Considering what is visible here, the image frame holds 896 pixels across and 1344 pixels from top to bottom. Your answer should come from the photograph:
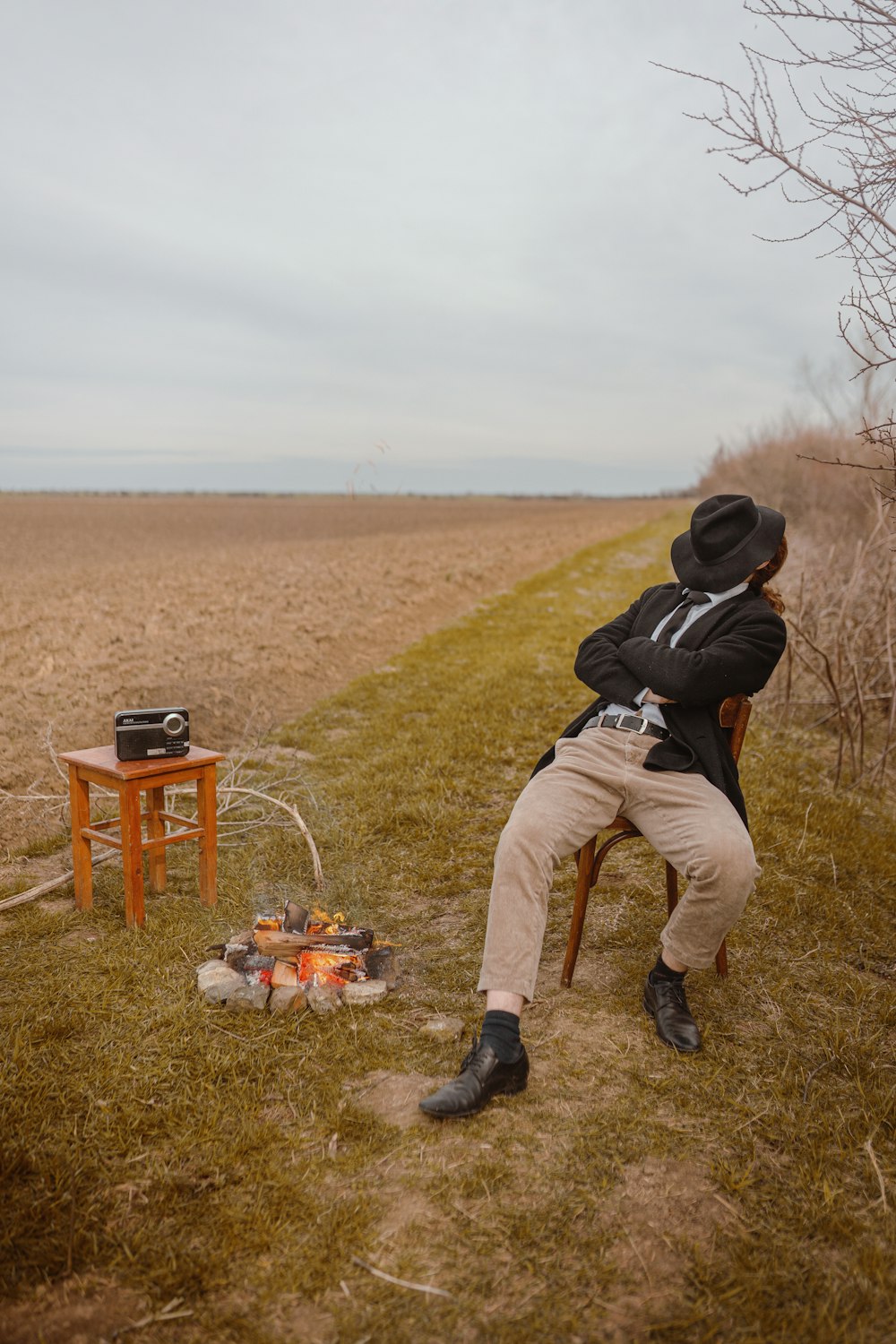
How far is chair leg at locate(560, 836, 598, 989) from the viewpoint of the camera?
3279 millimetres

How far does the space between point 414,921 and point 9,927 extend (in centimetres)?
170

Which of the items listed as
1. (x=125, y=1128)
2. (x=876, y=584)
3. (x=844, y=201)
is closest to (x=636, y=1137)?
(x=125, y=1128)

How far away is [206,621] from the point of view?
1063 centimetres

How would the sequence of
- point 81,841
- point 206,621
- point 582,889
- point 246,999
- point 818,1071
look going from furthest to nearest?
1. point 206,621
2. point 81,841
3. point 582,889
4. point 246,999
5. point 818,1071

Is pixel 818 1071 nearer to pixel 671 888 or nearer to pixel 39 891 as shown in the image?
pixel 671 888

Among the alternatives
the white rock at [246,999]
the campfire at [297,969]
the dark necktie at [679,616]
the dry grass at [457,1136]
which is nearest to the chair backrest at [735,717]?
the dark necktie at [679,616]

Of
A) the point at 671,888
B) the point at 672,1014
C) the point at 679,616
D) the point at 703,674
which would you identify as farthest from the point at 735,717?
the point at 672,1014

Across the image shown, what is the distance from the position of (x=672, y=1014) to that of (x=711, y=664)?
1.20 m

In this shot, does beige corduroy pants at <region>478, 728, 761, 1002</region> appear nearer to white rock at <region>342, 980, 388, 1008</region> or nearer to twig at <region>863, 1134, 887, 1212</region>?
white rock at <region>342, 980, 388, 1008</region>

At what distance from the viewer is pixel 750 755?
21.1 feet

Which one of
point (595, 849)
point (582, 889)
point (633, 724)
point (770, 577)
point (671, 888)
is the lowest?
point (671, 888)

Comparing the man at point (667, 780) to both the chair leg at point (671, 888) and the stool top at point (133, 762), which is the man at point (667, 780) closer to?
the chair leg at point (671, 888)

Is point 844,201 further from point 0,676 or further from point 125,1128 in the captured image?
point 0,676

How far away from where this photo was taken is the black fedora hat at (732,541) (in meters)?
3.26
